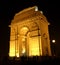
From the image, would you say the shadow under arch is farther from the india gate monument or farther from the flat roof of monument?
the flat roof of monument

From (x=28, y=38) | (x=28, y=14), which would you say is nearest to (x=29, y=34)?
(x=28, y=38)

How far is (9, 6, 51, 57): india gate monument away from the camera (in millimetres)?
16906

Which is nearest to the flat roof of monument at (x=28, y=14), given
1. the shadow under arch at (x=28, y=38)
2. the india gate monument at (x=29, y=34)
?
the india gate monument at (x=29, y=34)

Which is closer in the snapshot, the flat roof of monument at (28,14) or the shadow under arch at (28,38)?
the shadow under arch at (28,38)

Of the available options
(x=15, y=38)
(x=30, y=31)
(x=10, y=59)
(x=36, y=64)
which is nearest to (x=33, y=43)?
(x=30, y=31)

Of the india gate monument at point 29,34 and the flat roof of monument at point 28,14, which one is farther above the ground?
the flat roof of monument at point 28,14

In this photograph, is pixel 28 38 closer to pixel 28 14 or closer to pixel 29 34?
pixel 29 34

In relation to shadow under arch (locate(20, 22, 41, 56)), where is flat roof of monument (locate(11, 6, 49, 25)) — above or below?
above

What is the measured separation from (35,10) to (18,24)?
2.82 metres

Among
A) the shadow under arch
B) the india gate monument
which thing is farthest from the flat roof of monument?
A: the shadow under arch

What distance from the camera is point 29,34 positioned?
58.7ft

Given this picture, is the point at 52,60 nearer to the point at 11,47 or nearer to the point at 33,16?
the point at 33,16

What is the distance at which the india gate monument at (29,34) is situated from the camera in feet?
55.5

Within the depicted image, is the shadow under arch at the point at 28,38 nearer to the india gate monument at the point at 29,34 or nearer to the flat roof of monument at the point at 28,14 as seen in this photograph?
the india gate monument at the point at 29,34
